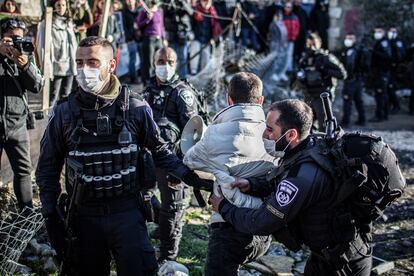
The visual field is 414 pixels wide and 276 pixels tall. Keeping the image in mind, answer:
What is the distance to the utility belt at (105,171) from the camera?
324cm

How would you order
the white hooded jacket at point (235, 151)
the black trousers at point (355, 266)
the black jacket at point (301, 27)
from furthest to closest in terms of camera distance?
the black jacket at point (301, 27) → the white hooded jacket at point (235, 151) → the black trousers at point (355, 266)

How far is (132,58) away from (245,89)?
26.2 feet

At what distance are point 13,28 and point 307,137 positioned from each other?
3.35m

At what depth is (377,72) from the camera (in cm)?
1340

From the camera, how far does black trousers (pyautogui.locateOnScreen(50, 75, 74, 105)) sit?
741cm

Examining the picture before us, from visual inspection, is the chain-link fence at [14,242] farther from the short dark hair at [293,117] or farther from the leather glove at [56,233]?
the short dark hair at [293,117]

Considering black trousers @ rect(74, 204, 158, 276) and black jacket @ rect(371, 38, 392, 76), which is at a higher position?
black jacket @ rect(371, 38, 392, 76)

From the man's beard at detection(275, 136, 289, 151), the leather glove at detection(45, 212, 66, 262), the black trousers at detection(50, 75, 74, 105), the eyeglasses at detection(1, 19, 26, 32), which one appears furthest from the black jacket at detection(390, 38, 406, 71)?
the leather glove at detection(45, 212, 66, 262)

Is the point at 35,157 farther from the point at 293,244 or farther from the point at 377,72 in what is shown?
the point at 377,72

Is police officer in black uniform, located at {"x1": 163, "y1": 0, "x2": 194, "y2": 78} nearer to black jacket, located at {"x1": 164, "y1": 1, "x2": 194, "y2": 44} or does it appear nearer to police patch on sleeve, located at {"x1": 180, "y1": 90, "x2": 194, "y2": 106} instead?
black jacket, located at {"x1": 164, "y1": 1, "x2": 194, "y2": 44}

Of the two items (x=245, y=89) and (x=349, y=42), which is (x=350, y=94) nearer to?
(x=349, y=42)

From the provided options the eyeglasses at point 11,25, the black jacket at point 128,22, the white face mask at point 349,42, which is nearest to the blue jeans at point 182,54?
the black jacket at point 128,22

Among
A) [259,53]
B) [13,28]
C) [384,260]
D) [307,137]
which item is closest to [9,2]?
[13,28]

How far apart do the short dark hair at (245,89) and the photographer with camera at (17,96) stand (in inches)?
88.7
